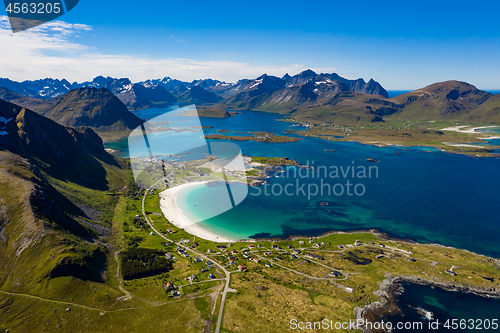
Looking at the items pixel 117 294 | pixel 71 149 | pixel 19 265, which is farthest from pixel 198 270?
pixel 71 149

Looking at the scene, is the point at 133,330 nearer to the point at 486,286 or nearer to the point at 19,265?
the point at 19,265

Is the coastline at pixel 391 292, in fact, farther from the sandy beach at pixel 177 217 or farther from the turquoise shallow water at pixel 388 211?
the sandy beach at pixel 177 217

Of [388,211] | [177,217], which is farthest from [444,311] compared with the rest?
[177,217]

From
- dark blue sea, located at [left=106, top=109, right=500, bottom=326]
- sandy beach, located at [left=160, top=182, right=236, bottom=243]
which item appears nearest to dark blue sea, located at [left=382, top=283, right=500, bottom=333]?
dark blue sea, located at [left=106, top=109, right=500, bottom=326]

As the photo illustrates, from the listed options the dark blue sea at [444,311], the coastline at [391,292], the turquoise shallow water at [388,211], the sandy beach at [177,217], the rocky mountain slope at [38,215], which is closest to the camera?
Result: the dark blue sea at [444,311]

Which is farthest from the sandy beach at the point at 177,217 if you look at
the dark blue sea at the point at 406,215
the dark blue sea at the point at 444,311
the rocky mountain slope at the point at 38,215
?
the dark blue sea at the point at 444,311

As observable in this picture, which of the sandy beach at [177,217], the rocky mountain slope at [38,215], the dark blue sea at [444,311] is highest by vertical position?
the rocky mountain slope at [38,215]

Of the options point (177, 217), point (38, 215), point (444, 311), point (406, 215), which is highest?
point (38, 215)

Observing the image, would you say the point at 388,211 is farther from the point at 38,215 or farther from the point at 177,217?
the point at 38,215
